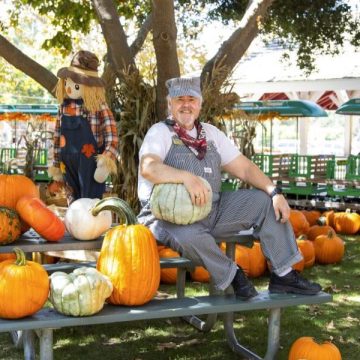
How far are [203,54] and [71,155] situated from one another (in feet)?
77.6

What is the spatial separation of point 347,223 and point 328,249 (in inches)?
92.7

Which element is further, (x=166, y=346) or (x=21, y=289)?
(x=166, y=346)

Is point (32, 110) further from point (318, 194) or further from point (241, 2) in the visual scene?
point (241, 2)

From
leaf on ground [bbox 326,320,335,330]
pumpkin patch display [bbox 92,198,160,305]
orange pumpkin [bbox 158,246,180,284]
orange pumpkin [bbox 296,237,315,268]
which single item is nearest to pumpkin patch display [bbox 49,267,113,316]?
pumpkin patch display [bbox 92,198,160,305]

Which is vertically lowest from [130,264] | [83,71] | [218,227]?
[130,264]

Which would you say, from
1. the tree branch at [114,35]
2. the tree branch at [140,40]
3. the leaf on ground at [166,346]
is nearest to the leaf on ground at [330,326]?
the leaf on ground at [166,346]

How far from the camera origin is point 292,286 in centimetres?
403

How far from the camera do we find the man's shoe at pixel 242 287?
12.7 feet

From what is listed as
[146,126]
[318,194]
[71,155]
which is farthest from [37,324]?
[318,194]

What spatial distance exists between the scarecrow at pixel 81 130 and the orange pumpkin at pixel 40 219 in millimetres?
1694

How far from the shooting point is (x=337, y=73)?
18750 mm

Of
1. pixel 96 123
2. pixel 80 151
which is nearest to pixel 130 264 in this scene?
pixel 80 151

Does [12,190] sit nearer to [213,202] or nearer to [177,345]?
[213,202]

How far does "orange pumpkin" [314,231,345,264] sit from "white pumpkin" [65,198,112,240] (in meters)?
3.82
